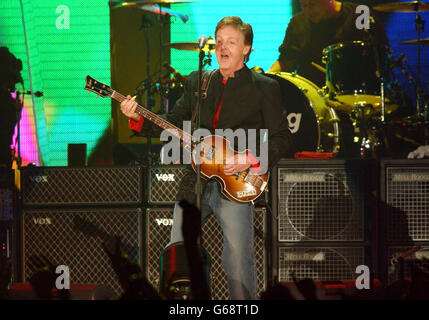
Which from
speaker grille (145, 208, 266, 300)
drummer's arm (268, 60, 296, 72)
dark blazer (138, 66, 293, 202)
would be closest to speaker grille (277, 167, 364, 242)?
speaker grille (145, 208, 266, 300)

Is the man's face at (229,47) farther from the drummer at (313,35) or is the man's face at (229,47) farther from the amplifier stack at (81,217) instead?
the drummer at (313,35)

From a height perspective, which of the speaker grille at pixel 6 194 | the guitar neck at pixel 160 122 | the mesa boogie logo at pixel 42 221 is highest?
the guitar neck at pixel 160 122

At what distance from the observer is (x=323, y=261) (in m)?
4.76

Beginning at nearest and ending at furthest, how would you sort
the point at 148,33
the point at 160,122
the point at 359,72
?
1. the point at 160,122
2. the point at 359,72
3. the point at 148,33

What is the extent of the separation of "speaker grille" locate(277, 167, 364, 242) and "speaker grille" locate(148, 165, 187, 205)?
822 mm

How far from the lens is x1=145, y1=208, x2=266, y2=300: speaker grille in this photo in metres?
4.79

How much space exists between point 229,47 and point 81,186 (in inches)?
67.4

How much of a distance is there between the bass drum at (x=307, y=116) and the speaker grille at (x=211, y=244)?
2.09m

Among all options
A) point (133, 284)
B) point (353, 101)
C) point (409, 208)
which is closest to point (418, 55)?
point (353, 101)

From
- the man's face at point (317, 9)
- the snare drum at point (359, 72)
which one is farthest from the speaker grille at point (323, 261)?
the man's face at point (317, 9)

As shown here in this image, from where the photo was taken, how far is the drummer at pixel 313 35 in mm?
8422

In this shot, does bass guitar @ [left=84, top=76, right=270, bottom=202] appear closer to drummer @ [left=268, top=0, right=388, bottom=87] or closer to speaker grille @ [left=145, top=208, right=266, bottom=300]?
speaker grille @ [left=145, top=208, right=266, bottom=300]

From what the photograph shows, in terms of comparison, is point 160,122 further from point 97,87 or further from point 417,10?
point 417,10
